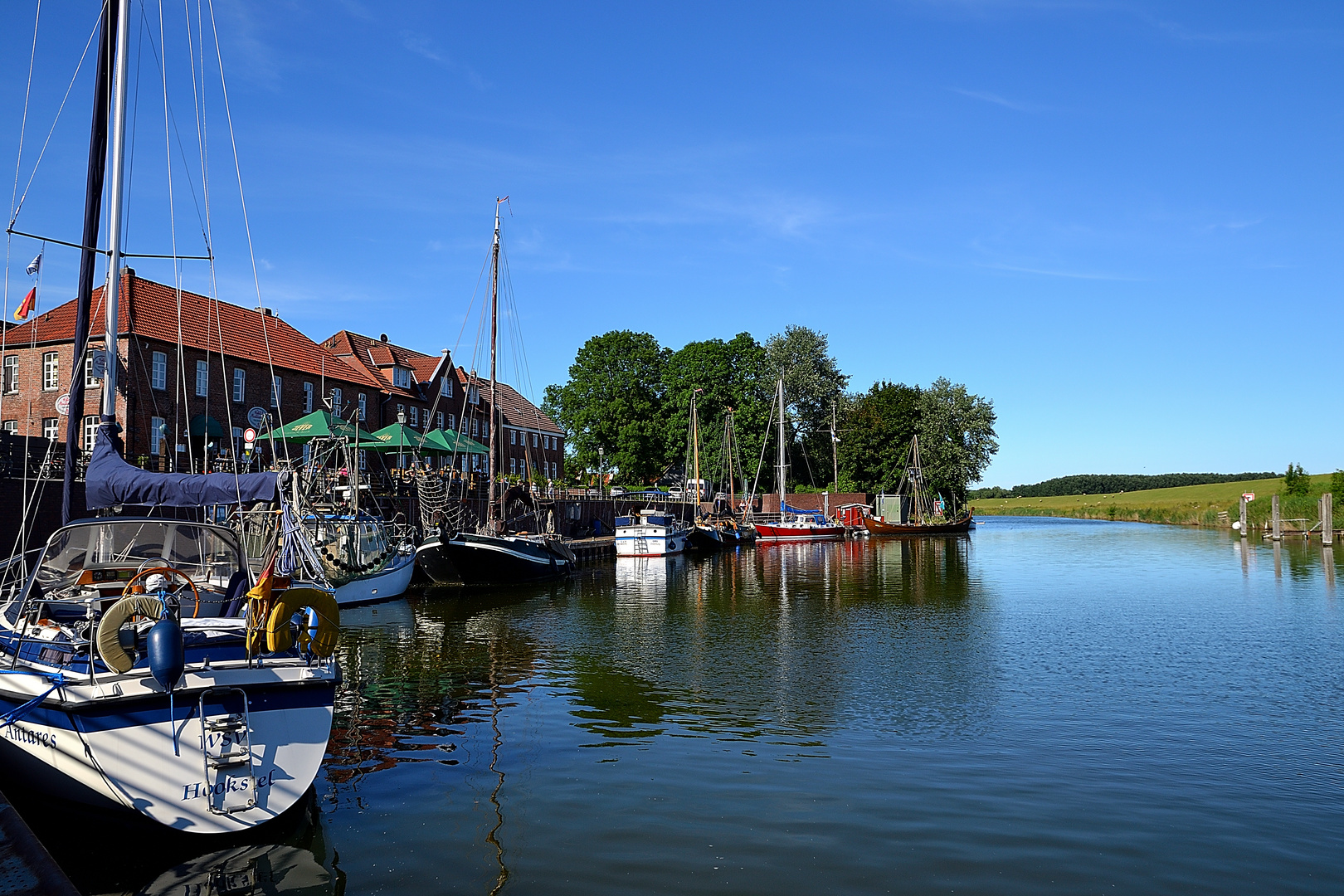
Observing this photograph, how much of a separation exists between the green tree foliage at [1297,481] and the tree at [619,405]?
50491 millimetres

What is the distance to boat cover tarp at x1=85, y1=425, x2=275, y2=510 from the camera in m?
11.3

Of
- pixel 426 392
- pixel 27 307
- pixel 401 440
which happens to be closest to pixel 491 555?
pixel 401 440

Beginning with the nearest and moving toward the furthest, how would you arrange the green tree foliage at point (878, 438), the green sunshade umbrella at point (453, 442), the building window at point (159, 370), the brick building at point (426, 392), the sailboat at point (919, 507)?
the green sunshade umbrella at point (453, 442) < the building window at point (159, 370) < the brick building at point (426, 392) < the sailboat at point (919, 507) < the green tree foliage at point (878, 438)

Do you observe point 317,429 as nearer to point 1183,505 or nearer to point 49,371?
point 49,371

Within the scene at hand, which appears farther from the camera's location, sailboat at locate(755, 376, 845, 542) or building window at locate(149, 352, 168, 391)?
sailboat at locate(755, 376, 845, 542)

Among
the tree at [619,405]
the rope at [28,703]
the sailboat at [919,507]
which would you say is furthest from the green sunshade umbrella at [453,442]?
the sailboat at [919,507]

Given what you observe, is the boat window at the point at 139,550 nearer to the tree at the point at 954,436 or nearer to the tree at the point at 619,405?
the tree at the point at 619,405

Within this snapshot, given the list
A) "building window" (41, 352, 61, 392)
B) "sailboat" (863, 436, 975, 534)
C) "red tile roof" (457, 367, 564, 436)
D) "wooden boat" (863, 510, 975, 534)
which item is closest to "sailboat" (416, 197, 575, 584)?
"building window" (41, 352, 61, 392)

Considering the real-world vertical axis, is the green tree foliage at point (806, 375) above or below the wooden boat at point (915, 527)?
above

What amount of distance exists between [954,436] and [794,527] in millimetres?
29974

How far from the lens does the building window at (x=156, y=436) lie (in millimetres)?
38603

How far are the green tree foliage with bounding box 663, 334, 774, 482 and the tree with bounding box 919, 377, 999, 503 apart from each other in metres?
18.4

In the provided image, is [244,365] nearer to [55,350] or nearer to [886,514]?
[55,350]

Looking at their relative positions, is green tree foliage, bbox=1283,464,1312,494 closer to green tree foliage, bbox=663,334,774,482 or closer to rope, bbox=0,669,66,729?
green tree foliage, bbox=663,334,774,482
